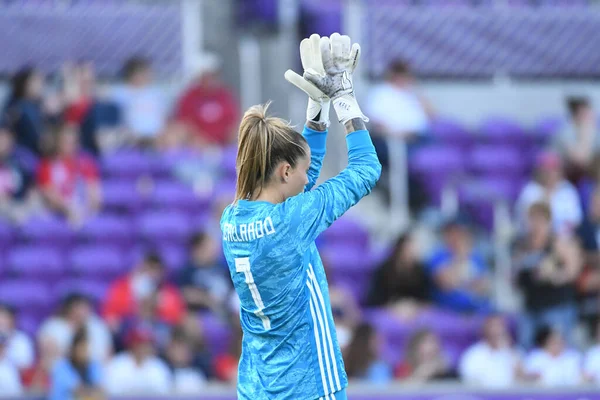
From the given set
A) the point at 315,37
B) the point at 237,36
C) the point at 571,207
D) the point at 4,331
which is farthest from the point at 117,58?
the point at 315,37

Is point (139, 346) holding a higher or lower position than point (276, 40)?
lower

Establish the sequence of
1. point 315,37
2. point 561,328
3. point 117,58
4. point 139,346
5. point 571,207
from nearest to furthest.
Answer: point 315,37, point 139,346, point 561,328, point 571,207, point 117,58

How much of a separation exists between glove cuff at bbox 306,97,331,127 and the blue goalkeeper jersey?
0.84 feet

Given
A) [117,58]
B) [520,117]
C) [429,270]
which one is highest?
[117,58]

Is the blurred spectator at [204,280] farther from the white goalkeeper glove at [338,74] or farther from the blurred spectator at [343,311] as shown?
the white goalkeeper glove at [338,74]

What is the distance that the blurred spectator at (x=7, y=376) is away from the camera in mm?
8828

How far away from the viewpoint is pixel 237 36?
1279 centimetres

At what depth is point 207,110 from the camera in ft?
38.0

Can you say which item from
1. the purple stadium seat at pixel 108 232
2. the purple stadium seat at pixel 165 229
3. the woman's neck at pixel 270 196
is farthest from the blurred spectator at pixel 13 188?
the woman's neck at pixel 270 196

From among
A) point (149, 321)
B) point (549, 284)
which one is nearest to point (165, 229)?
point (149, 321)

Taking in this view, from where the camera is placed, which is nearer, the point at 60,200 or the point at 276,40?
the point at 60,200

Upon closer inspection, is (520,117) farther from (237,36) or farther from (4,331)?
(4,331)

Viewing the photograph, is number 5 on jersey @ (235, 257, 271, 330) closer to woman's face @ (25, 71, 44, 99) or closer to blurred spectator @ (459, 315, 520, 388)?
blurred spectator @ (459, 315, 520, 388)

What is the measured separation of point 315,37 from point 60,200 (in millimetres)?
6792
